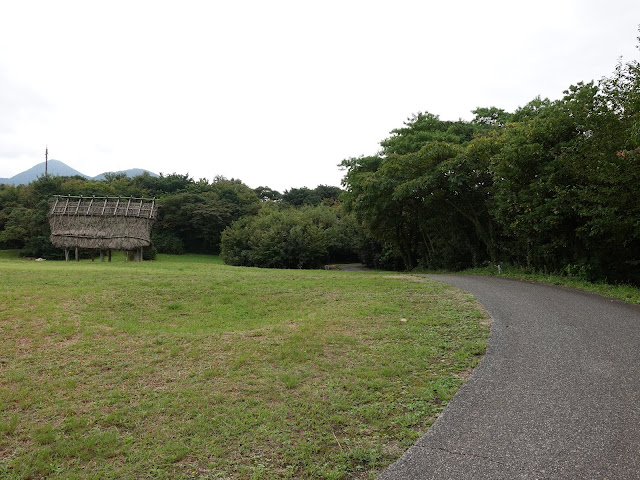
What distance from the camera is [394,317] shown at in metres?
7.02

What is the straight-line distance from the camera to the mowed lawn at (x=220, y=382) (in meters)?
2.97

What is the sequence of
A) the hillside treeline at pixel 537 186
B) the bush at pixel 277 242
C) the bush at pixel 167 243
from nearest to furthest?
the hillside treeline at pixel 537 186 < the bush at pixel 277 242 < the bush at pixel 167 243

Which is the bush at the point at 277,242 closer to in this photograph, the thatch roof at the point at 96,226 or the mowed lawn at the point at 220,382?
the thatch roof at the point at 96,226

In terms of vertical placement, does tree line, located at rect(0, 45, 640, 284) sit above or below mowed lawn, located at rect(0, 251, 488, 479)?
above

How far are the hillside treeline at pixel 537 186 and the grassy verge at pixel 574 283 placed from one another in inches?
26.4

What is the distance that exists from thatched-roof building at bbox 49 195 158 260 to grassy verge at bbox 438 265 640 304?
2023 centimetres

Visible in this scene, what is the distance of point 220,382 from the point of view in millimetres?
4352

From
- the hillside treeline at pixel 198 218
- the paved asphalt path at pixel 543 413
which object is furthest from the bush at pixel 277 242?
the paved asphalt path at pixel 543 413

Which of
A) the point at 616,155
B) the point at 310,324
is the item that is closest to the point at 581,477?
the point at 310,324

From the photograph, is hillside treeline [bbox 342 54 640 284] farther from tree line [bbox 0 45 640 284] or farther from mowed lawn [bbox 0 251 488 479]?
mowed lawn [bbox 0 251 488 479]

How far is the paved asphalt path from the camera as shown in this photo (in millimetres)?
2650

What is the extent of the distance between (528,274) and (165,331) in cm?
1222

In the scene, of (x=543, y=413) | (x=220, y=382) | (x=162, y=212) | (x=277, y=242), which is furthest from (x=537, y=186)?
(x=162, y=212)

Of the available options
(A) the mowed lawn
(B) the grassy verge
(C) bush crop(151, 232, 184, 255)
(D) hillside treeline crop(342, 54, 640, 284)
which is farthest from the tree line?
(C) bush crop(151, 232, 184, 255)
